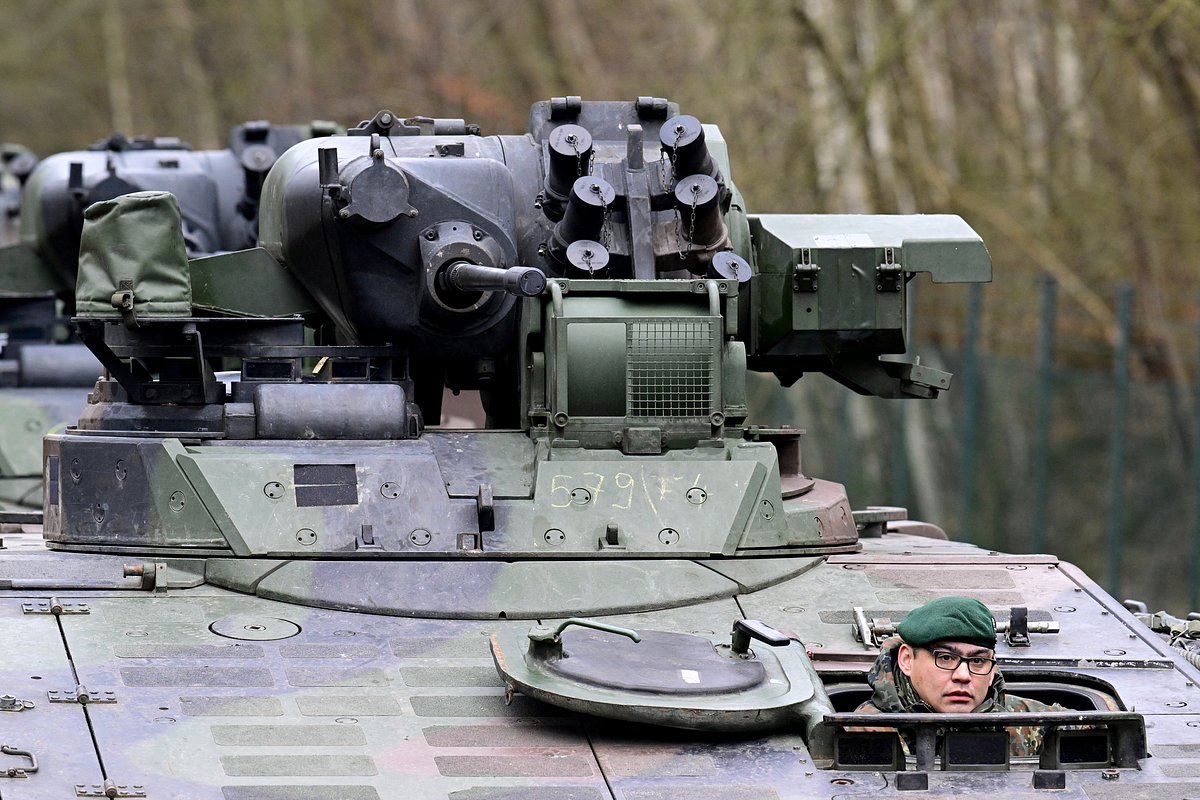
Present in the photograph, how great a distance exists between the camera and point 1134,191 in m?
22.0

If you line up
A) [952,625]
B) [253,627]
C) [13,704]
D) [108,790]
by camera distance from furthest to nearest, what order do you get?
[253,627] < [952,625] < [13,704] < [108,790]

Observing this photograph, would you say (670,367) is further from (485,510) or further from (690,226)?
(485,510)

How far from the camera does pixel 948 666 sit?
23.5 feet

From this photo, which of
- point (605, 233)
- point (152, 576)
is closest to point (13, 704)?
point (152, 576)

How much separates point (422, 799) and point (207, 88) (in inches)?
1625

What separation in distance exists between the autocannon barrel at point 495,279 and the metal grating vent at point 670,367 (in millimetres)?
476

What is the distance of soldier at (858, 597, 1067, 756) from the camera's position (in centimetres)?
712

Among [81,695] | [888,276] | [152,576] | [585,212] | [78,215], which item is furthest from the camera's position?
[78,215]

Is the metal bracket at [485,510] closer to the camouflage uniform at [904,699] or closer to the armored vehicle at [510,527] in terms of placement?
the armored vehicle at [510,527]

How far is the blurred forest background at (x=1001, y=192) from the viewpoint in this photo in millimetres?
17906

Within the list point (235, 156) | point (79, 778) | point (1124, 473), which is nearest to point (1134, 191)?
point (1124, 473)

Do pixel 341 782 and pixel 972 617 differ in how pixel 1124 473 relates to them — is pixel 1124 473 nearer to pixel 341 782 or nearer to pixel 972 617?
pixel 972 617

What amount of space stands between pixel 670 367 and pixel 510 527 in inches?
40.9

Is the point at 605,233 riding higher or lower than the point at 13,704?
higher
